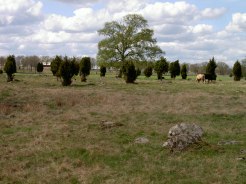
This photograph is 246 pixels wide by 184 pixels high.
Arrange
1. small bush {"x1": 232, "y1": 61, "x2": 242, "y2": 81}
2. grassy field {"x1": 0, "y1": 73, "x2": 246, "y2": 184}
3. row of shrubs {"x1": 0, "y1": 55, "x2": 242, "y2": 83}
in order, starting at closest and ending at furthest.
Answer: grassy field {"x1": 0, "y1": 73, "x2": 246, "y2": 184} < row of shrubs {"x1": 0, "y1": 55, "x2": 242, "y2": 83} < small bush {"x1": 232, "y1": 61, "x2": 242, "y2": 81}

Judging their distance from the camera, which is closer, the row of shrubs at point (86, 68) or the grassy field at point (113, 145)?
the grassy field at point (113, 145)

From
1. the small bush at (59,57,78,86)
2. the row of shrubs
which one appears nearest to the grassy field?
the small bush at (59,57,78,86)

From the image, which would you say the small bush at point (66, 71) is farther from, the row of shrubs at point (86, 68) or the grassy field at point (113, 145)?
the grassy field at point (113, 145)

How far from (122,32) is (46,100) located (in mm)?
46257

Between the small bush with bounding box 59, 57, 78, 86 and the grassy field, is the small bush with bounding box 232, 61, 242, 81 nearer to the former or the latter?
the small bush with bounding box 59, 57, 78, 86

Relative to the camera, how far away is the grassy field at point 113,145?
360 inches

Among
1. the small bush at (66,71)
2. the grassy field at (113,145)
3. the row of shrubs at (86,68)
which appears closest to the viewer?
the grassy field at (113,145)

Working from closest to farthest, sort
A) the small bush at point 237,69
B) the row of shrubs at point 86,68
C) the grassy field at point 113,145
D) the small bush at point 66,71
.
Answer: the grassy field at point 113,145 → the small bush at point 66,71 → the row of shrubs at point 86,68 → the small bush at point 237,69

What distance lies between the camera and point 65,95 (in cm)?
2542

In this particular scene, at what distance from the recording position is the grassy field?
915 centimetres

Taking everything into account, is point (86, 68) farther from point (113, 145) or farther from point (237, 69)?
point (113, 145)

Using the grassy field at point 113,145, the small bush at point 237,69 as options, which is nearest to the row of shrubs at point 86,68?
the small bush at point 237,69

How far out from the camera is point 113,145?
1209 cm

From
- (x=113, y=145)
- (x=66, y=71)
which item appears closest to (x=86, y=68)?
(x=66, y=71)
